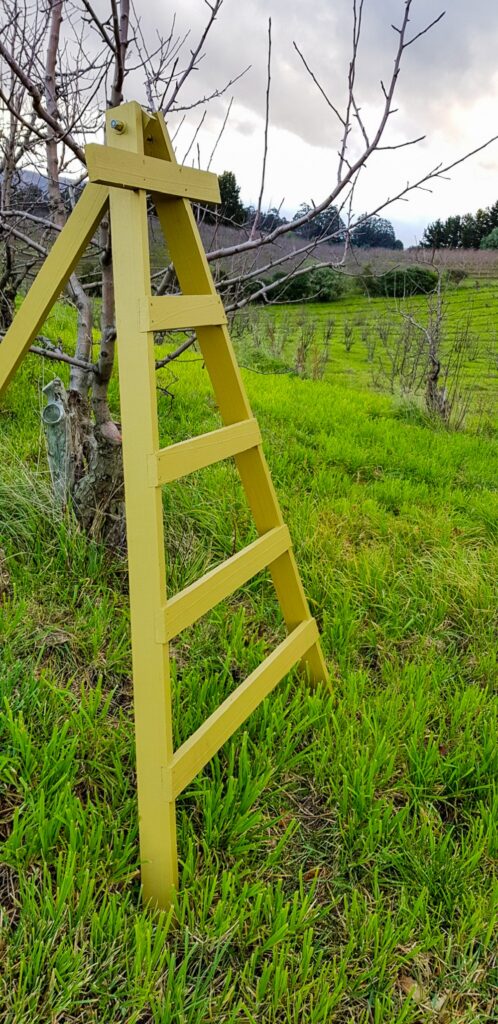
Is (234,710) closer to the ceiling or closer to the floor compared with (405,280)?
closer to the floor

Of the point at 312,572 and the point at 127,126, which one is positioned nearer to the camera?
the point at 127,126

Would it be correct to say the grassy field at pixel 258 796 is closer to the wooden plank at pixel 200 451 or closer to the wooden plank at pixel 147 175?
the wooden plank at pixel 200 451

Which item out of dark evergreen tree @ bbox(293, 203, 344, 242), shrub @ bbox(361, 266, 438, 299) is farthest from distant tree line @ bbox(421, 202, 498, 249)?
dark evergreen tree @ bbox(293, 203, 344, 242)

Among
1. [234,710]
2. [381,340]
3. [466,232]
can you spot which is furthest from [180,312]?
[466,232]

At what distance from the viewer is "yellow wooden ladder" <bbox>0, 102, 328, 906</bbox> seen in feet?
4.17

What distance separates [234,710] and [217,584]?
0.37m

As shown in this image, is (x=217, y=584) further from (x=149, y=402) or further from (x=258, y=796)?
(x=258, y=796)

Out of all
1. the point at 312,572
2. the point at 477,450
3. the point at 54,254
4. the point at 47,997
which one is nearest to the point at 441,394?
the point at 477,450

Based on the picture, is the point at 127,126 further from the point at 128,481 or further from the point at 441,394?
the point at 441,394

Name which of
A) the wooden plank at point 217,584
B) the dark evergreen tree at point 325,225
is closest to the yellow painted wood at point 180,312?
the wooden plank at point 217,584

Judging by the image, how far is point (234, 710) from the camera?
5.21 feet

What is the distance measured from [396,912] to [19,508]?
6.93 feet

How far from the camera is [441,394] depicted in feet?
21.4

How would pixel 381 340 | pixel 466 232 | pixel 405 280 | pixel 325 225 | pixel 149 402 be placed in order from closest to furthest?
1. pixel 149 402
2. pixel 325 225
3. pixel 405 280
4. pixel 381 340
5. pixel 466 232
